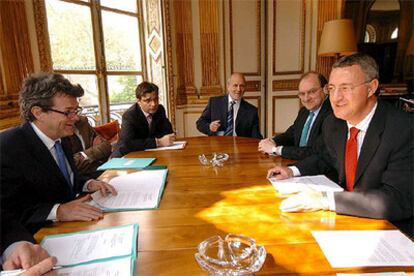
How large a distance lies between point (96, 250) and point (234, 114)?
256 centimetres

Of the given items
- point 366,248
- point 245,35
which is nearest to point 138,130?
point 366,248

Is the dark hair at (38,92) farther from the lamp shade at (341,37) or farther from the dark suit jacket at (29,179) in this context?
the lamp shade at (341,37)

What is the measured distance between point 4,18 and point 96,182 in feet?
6.14

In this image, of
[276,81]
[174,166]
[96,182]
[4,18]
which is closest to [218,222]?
[96,182]

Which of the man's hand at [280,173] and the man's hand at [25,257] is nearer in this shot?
the man's hand at [25,257]

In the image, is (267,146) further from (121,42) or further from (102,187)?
(121,42)

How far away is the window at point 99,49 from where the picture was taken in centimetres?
345

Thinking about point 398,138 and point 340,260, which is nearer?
point 340,260

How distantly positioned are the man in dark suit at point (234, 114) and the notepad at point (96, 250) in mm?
2244

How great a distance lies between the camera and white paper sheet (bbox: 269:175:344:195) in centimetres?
135

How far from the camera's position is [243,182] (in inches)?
59.5

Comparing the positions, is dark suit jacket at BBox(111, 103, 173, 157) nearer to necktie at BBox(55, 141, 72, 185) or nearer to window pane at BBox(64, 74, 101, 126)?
necktie at BBox(55, 141, 72, 185)

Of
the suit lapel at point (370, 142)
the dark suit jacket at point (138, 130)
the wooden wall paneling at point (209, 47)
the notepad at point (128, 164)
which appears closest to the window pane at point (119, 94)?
the wooden wall paneling at point (209, 47)

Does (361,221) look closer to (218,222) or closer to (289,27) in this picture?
(218,222)
